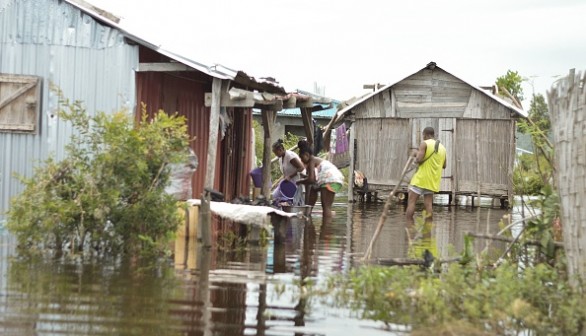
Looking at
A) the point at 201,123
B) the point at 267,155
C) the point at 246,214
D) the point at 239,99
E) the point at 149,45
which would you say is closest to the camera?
the point at 246,214

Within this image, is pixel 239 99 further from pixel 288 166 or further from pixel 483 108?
pixel 483 108

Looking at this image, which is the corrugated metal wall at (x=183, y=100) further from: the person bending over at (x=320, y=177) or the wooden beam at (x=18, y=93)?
the person bending over at (x=320, y=177)

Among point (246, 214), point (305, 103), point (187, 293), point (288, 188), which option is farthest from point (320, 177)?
point (187, 293)

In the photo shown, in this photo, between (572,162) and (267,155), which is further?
(267,155)

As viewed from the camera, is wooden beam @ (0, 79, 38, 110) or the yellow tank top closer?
wooden beam @ (0, 79, 38, 110)

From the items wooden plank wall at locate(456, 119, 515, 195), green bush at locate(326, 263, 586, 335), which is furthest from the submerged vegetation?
wooden plank wall at locate(456, 119, 515, 195)

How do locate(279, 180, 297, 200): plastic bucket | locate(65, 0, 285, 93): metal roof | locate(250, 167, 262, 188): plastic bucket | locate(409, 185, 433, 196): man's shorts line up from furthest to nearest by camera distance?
locate(250, 167, 262, 188): plastic bucket → locate(279, 180, 297, 200): plastic bucket → locate(409, 185, 433, 196): man's shorts → locate(65, 0, 285, 93): metal roof

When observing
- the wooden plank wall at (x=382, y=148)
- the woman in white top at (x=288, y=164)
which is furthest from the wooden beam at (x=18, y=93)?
the wooden plank wall at (x=382, y=148)

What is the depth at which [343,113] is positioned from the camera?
25.9 meters

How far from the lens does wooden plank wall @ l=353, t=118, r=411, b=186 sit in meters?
25.6

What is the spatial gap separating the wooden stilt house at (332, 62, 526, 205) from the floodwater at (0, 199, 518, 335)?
38.2 ft

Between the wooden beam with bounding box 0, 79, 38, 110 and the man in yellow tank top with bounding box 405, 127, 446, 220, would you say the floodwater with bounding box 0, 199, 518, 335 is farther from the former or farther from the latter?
the man in yellow tank top with bounding box 405, 127, 446, 220

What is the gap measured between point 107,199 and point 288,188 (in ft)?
25.6

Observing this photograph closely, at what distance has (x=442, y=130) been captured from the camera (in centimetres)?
2522
